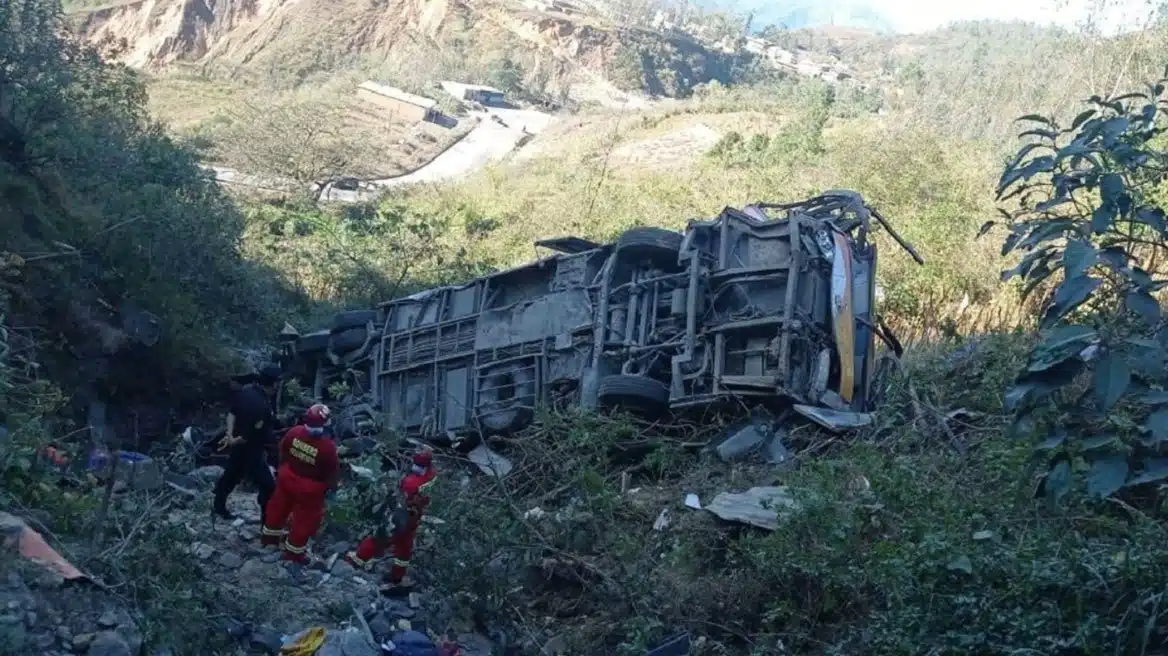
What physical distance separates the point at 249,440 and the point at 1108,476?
16.5 ft

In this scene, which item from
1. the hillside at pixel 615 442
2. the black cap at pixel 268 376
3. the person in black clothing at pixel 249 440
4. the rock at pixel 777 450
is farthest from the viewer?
the rock at pixel 777 450

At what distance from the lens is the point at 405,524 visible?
6051 mm

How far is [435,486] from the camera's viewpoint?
643 centimetres

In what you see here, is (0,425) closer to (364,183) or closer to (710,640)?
(710,640)

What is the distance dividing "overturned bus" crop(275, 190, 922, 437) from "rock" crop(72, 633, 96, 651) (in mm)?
4084

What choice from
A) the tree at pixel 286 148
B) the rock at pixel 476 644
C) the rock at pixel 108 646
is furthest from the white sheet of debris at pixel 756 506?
the tree at pixel 286 148

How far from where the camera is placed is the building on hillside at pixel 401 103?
3656cm

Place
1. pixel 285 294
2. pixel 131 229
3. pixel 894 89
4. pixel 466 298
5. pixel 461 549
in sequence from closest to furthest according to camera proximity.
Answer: pixel 461 549
pixel 466 298
pixel 131 229
pixel 285 294
pixel 894 89

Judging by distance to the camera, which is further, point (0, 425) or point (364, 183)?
point (364, 183)

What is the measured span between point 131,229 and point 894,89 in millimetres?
36563

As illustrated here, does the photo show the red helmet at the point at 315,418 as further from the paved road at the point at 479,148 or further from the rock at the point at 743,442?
the paved road at the point at 479,148

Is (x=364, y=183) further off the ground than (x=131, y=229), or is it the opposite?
(x=131, y=229)

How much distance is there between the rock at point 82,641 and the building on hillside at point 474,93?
35703mm

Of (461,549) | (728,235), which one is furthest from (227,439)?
(728,235)
